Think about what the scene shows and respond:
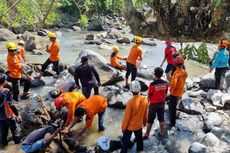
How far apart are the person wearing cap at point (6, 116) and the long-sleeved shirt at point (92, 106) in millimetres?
1459

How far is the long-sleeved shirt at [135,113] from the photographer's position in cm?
638

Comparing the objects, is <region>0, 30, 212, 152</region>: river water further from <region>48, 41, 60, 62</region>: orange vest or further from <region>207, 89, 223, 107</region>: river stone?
<region>207, 89, 223, 107</region>: river stone

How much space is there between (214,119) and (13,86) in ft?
18.2

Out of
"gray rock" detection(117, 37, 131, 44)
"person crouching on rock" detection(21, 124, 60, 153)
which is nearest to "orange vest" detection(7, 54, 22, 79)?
"person crouching on rock" detection(21, 124, 60, 153)

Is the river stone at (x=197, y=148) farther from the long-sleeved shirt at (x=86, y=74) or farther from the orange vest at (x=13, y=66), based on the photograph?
the orange vest at (x=13, y=66)

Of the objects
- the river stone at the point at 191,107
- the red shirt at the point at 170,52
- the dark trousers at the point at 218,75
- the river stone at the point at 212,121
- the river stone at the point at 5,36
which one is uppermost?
the red shirt at the point at 170,52

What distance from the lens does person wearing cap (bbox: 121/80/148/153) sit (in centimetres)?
637

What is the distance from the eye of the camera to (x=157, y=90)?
7.17 metres

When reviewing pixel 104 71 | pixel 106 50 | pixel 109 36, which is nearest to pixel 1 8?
pixel 104 71

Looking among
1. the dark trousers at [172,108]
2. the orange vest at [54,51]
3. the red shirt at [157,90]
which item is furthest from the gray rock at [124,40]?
the red shirt at [157,90]

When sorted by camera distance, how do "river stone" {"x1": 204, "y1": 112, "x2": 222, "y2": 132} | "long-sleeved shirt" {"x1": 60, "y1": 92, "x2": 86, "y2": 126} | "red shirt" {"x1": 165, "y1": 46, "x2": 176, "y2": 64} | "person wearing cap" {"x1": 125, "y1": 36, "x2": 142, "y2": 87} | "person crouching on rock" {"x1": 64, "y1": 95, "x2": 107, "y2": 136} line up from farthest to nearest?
1. "red shirt" {"x1": 165, "y1": 46, "x2": 176, "y2": 64}
2. "person wearing cap" {"x1": 125, "y1": 36, "x2": 142, "y2": 87}
3. "river stone" {"x1": 204, "y1": 112, "x2": 222, "y2": 132}
4. "long-sleeved shirt" {"x1": 60, "y1": 92, "x2": 86, "y2": 126}
5. "person crouching on rock" {"x1": 64, "y1": 95, "x2": 107, "y2": 136}

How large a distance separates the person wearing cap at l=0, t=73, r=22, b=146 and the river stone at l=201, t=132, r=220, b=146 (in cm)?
411

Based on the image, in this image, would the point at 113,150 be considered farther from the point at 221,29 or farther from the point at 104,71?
the point at 104,71

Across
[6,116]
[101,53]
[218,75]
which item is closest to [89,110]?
[6,116]
